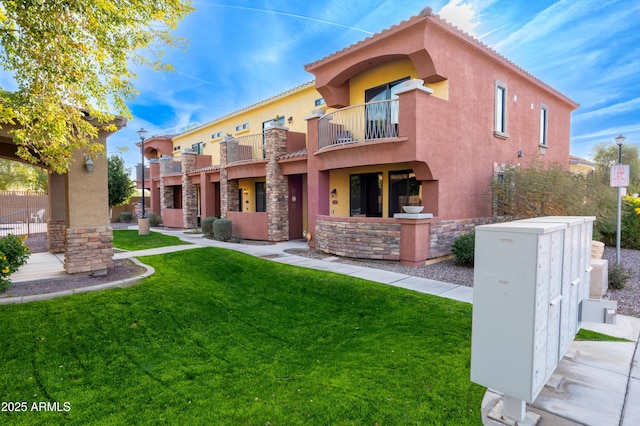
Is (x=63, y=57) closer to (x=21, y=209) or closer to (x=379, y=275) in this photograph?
(x=379, y=275)

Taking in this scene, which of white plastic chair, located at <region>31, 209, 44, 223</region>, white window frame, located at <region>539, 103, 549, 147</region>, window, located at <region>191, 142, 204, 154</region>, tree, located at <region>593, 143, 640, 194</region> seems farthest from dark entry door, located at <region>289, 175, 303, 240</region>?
tree, located at <region>593, 143, 640, 194</region>

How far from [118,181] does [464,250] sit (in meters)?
24.0

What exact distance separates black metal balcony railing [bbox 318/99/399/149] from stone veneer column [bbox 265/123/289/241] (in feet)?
9.52

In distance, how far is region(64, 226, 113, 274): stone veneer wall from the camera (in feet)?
25.4

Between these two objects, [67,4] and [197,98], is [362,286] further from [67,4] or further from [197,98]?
[197,98]

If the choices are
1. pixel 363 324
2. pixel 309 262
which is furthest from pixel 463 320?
pixel 309 262

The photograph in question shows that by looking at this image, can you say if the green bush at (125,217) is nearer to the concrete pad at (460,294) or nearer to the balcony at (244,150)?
the balcony at (244,150)

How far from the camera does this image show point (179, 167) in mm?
24406

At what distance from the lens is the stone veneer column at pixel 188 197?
858 inches

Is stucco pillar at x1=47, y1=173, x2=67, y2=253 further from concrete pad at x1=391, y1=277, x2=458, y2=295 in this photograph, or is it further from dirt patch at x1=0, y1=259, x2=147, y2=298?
concrete pad at x1=391, y1=277, x2=458, y2=295

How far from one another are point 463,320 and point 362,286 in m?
2.44

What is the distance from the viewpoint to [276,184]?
1519 cm

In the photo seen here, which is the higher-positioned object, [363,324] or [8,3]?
[8,3]

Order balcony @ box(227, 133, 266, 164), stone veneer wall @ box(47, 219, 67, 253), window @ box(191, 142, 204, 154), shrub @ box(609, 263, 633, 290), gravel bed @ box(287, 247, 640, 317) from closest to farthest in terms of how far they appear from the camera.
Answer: gravel bed @ box(287, 247, 640, 317) → shrub @ box(609, 263, 633, 290) → stone veneer wall @ box(47, 219, 67, 253) → balcony @ box(227, 133, 266, 164) → window @ box(191, 142, 204, 154)
